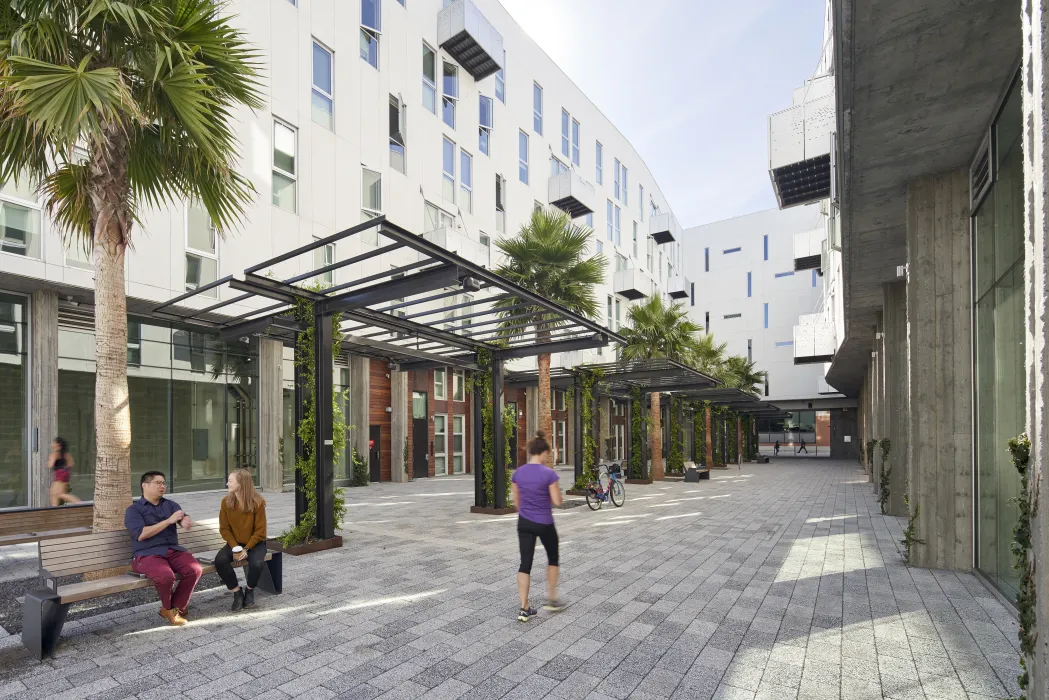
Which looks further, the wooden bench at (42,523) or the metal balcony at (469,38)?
the metal balcony at (469,38)

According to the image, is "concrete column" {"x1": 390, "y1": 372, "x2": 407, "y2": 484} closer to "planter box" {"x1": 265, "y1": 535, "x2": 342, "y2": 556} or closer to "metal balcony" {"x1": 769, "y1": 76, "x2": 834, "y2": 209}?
"planter box" {"x1": 265, "y1": 535, "x2": 342, "y2": 556}

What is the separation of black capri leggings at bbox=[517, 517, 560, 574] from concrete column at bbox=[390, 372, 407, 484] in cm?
1607

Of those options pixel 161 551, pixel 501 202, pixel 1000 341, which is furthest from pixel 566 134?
pixel 161 551

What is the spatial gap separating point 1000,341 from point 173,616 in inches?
345

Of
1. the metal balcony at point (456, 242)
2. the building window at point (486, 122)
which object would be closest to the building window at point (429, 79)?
the building window at point (486, 122)

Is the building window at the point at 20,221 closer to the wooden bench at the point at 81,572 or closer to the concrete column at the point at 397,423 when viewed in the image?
the wooden bench at the point at 81,572

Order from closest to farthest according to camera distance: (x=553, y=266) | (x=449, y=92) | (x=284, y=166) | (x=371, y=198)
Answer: (x=553, y=266), (x=284, y=166), (x=371, y=198), (x=449, y=92)

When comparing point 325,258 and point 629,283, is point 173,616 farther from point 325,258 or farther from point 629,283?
point 629,283

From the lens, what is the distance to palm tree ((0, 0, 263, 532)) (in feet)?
18.4

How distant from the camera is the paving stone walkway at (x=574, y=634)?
417 cm

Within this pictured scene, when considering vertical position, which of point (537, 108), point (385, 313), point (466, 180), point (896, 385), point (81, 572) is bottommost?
point (81, 572)

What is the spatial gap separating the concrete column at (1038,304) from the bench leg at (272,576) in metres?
6.18

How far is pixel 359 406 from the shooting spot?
1972cm

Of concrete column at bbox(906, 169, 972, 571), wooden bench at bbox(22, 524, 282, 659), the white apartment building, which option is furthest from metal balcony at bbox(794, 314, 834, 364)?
wooden bench at bbox(22, 524, 282, 659)
